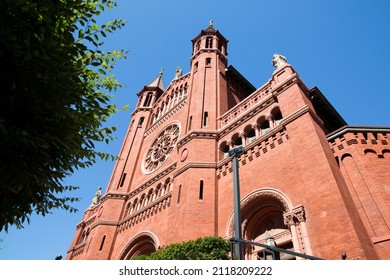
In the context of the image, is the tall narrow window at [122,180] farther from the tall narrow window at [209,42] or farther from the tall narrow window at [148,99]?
the tall narrow window at [209,42]

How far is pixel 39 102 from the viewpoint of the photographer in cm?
514

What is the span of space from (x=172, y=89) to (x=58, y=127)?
75.1 feet

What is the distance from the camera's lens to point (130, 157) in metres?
25.2

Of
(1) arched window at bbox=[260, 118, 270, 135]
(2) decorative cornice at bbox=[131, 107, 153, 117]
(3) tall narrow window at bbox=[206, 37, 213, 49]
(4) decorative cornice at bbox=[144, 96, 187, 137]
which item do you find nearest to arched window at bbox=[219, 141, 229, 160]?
(1) arched window at bbox=[260, 118, 270, 135]

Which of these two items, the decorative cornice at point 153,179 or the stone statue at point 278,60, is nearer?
the stone statue at point 278,60

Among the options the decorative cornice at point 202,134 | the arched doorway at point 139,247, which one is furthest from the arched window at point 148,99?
the arched doorway at point 139,247

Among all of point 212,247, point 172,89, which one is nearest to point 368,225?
point 212,247

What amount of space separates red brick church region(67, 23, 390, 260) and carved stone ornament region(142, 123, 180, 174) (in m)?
0.13

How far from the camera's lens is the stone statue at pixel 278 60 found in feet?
49.6

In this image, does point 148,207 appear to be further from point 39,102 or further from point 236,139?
point 39,102

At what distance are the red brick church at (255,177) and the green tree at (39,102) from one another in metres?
7.48

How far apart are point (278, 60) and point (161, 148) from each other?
11.5 m

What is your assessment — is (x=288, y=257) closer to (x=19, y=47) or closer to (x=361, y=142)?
(x=361, y=142)

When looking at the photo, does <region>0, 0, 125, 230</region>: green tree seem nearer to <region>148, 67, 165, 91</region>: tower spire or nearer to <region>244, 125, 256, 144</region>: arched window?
<region>244, 125, 256, 144</region>: arched window
